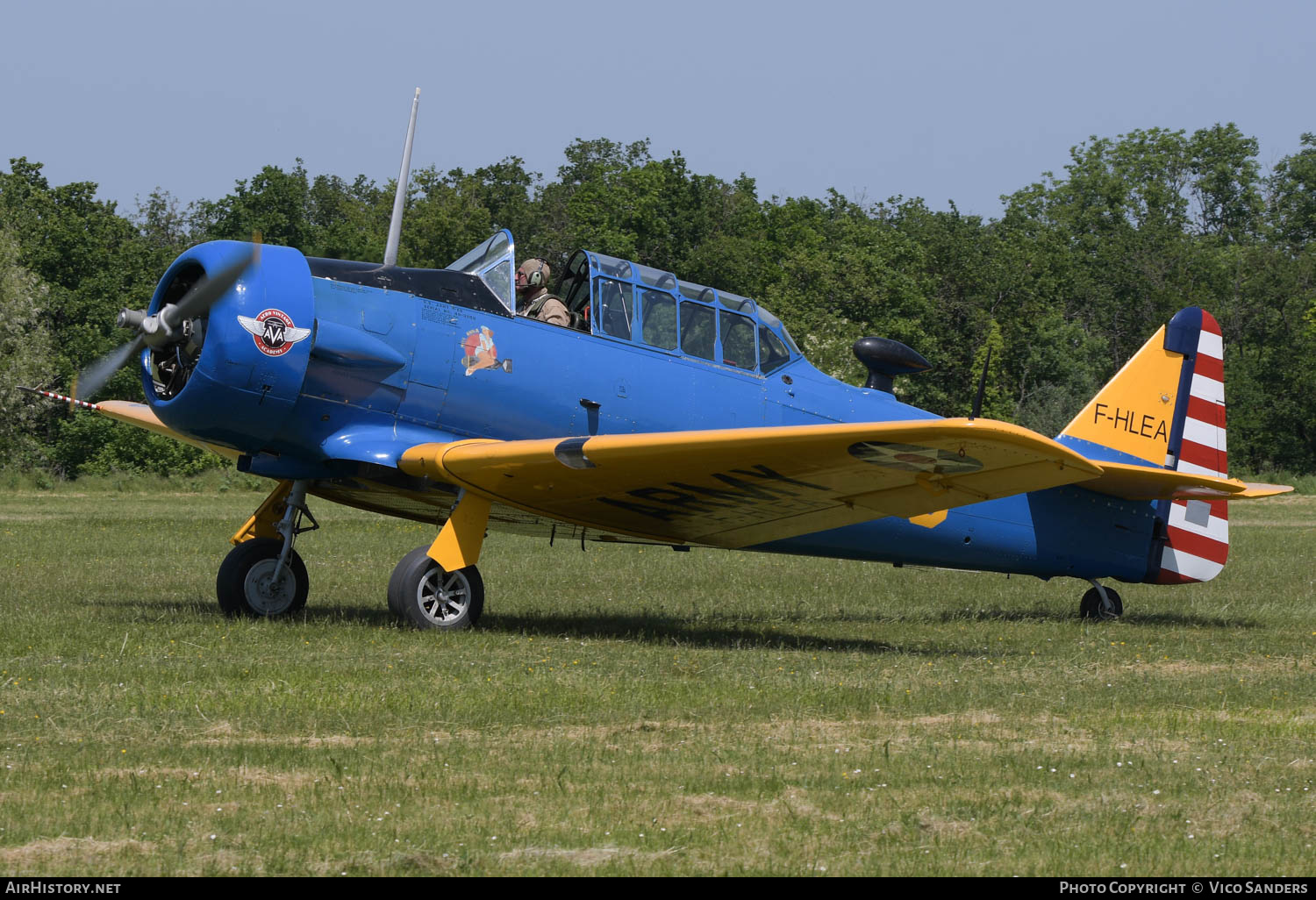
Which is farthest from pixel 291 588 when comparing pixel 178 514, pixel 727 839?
pixel 178 514

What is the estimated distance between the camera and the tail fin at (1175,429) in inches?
536

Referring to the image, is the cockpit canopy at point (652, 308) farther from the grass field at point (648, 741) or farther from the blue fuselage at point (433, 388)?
the grass field at point (648, 741)

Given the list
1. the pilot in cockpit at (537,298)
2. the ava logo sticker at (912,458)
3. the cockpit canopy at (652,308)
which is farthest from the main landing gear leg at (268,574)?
the ava logo sticker at (912,458)

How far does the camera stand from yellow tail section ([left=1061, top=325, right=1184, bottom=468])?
44.5 ft

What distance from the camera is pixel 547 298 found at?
11.3m

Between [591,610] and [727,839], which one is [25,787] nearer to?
[727,839]

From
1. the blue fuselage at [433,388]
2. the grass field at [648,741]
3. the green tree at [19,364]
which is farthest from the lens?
the green tree at [19,364]

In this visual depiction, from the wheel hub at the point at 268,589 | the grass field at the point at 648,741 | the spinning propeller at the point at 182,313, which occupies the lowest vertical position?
the grass field at the point at 648,741

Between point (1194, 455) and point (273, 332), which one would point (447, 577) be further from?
point (1194, 455)

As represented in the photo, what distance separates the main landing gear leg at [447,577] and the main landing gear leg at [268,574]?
113 centimetres

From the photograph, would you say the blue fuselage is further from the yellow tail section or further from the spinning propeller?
the yellow tail section

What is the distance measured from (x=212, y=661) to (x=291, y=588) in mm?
2656

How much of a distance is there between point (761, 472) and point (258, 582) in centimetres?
433

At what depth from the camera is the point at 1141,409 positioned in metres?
13.8
